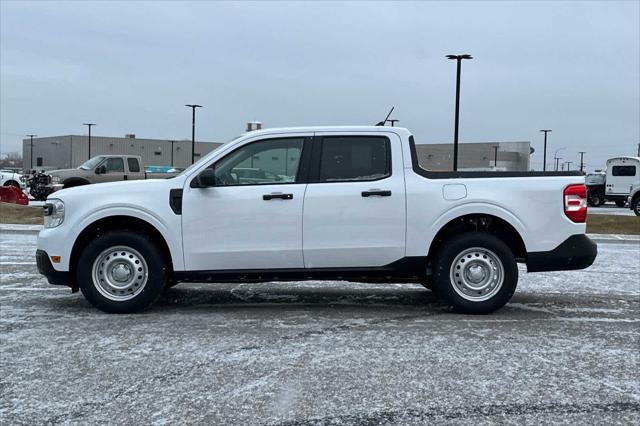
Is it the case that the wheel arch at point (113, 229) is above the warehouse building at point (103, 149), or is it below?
below

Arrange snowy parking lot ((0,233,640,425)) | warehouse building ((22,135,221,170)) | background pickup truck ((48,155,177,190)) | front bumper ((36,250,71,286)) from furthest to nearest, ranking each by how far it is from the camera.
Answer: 1. warehouse building ((22,135,221,170))
2. background pickup truck ((48,155,177,190))
3. front bumper ((36,250,71,286))
4. snowy parking lot ((0,233,640,425))

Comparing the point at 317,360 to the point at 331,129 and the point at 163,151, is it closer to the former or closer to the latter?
the point at 331,129

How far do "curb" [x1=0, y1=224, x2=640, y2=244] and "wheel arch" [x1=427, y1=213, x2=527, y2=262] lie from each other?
26.7ft

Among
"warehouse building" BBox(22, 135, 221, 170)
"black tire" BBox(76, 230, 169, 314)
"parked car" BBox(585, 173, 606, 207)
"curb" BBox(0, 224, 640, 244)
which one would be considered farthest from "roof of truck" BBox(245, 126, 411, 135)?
"warehouse building" BBox(22, 135, 221, 170)

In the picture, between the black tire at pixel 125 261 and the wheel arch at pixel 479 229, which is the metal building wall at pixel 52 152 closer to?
the black tire at pixel 125 261

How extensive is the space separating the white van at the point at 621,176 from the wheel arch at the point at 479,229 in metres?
29.0

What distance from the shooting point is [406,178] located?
20.2 ft

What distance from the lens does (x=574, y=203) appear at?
241 inches

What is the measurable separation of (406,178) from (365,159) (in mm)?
450

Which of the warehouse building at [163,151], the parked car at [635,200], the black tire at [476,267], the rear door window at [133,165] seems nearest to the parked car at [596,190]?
the parked car at [635,200]

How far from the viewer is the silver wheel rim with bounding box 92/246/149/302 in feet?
20.0

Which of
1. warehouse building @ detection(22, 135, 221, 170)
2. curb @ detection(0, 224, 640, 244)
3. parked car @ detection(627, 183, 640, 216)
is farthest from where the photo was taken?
warehouse building @ detection(22, 135, 221, 170)

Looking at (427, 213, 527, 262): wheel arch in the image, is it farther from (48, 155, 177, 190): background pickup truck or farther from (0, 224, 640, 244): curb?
(48, 155, 177, 190): background pickup truck

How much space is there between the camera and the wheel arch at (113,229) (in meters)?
6.15
